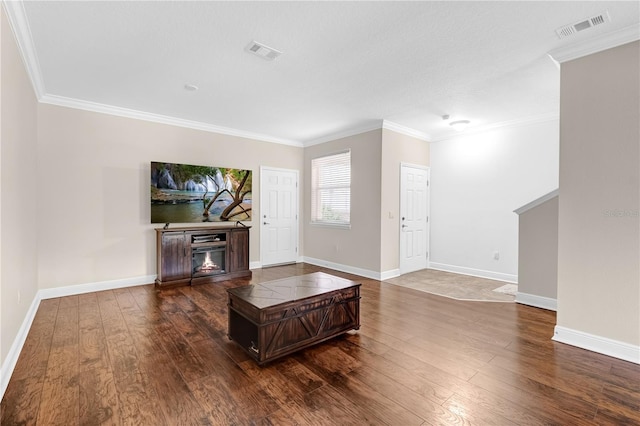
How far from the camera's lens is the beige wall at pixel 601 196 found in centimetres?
249

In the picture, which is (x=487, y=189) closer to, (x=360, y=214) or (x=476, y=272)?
(x=476, y=272)

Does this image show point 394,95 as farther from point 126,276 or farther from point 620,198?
point 126,276

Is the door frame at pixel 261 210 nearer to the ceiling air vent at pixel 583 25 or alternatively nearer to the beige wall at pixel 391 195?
the beige wall at pixel 391 195

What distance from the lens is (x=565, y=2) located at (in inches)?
86.4

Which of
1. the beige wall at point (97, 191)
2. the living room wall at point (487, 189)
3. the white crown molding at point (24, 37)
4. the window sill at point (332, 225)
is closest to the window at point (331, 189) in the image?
the window sill at point (332, 225)

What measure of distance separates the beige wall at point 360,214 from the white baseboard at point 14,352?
4.41 metres

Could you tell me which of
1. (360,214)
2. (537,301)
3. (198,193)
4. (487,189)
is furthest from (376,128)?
(537,301)

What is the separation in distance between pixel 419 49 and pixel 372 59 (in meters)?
0.45

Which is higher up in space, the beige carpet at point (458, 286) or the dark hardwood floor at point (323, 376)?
the beige carpet at point (458, 286)

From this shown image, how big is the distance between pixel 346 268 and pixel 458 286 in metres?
1.96

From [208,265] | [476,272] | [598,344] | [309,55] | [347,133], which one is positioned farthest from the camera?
[347,133]

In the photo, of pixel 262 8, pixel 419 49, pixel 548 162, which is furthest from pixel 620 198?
pixel 262 8

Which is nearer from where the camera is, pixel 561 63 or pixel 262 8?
pixel 262 8

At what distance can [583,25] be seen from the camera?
8.01ft
